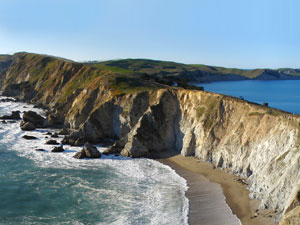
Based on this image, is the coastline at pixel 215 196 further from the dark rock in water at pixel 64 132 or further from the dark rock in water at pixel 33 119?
the dark rock in water at pixel 33 119

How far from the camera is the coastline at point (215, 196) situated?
3259 cm

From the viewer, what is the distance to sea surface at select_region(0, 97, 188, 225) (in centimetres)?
3362

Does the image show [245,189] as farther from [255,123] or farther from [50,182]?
[50,182]

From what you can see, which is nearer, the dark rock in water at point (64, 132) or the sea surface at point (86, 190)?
the sea surface at point (86, 190)

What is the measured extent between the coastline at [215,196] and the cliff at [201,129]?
1.38 meters

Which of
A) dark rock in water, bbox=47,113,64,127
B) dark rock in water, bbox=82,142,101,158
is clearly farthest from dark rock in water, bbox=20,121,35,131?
dark rock in water, bbox=82,142,101,158

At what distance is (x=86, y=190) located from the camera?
40906 mm

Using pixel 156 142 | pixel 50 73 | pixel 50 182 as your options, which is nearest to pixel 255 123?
pixel 156 142

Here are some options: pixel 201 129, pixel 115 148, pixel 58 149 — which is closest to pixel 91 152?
pixel 115 148

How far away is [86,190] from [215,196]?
16712 mm

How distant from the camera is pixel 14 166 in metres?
50.0

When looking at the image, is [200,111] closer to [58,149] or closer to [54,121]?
[58,149]

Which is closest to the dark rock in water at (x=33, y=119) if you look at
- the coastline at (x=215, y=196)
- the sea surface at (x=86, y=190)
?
the sea surface at (x=86, y=190)

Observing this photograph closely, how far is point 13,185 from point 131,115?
94.4 feet
